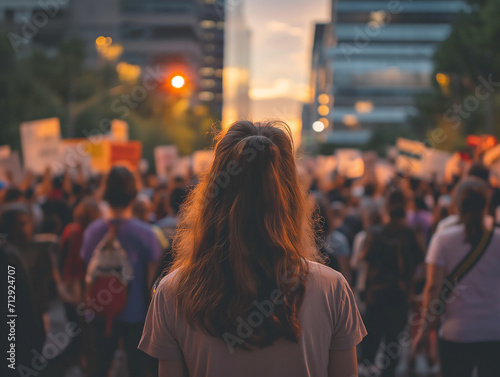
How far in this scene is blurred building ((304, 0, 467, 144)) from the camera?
104062 millimetres

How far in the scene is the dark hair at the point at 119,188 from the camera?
4.43m

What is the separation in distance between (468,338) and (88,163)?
13.9 m

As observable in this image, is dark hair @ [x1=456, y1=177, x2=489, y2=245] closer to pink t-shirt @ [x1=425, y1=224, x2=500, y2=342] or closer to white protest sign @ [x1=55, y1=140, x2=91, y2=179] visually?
pink t-shirt @ [x1=425, y1=224, x2=500, y2=342]

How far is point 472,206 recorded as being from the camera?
3.93 m

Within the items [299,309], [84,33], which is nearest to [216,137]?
[299,309]

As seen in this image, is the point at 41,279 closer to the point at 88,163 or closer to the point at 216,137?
the point at 216,137

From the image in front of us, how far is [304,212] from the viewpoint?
2064 millimetres

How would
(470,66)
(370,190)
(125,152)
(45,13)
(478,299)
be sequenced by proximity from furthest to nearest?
(45,13) → (470,66) → (125,152) → (370,190) → (478,299)

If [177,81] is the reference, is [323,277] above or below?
below

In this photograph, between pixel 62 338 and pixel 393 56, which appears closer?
pixel 62 338

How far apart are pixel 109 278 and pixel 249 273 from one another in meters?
2.64

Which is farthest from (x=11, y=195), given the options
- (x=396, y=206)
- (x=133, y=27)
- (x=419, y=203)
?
(x=133, y=27)

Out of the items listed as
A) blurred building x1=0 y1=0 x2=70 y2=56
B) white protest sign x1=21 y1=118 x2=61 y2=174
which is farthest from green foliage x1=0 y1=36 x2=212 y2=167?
blurred building x1=0 y1=0 x2=70 y2=56

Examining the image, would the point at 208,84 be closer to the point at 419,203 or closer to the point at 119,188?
the point at 419,203
